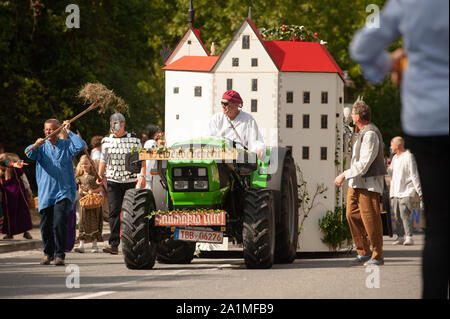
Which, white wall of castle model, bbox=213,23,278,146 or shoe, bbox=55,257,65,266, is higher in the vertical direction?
white wall of castle model, bbox=213,23,278,146

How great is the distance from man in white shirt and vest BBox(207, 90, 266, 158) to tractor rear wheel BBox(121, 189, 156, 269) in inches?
57.1

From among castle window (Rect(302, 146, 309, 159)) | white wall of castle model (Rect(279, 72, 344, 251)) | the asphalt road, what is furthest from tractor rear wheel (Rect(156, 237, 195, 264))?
castle window (Rect(302, 146, 309, 159))

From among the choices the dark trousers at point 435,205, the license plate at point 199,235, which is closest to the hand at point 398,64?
the dark trousers at point 435,205

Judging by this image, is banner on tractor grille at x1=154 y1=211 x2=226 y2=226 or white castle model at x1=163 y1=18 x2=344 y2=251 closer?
banner on tractor grille at x1=154 y1=211 x2=226 y2=226

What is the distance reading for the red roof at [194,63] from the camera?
1471cm

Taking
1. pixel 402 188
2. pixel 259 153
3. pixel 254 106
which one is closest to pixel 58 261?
pixel 259 153

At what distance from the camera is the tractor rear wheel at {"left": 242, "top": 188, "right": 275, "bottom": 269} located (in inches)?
460

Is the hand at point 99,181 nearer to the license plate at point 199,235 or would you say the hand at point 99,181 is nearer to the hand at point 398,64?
the license plate at point 199,235

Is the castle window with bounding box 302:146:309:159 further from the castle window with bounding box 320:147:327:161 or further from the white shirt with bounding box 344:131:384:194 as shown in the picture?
the white shirt with bounding box 344:131:384:194

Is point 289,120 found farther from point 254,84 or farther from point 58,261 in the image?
point 58,261

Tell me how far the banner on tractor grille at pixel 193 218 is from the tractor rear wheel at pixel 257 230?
285 millimetres

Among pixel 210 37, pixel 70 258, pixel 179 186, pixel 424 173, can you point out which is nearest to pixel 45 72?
pixel 210 37

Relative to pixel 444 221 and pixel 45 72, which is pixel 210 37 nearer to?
pixel 45 72
